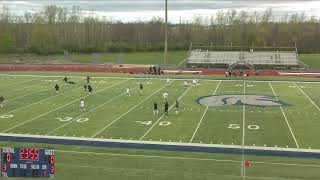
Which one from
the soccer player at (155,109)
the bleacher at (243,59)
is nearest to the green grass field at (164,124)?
the soccer player at (155,109)

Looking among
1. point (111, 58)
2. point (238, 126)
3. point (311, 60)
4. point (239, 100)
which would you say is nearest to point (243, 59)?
point (311, 60)

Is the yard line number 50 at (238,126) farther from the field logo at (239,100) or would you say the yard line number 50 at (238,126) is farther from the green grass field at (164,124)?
the field logo at (239,100)

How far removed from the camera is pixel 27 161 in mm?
13062

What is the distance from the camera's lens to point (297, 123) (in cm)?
2580

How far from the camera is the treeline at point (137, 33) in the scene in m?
90.3

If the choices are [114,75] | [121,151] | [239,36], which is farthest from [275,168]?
[239,36]

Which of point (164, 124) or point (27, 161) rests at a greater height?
point (27, 161)

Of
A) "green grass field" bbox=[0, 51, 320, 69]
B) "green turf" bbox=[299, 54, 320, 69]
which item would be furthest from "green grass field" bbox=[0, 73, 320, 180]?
"green grass field" bbox=[0, 51, 320, 69]

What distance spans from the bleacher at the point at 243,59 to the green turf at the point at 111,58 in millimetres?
6919

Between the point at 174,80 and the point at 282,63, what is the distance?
905 inches

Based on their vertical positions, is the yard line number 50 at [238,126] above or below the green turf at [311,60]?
below

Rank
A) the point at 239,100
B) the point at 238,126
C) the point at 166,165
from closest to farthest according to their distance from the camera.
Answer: the point at 166,165
the point at 238,126
the point at 239,100

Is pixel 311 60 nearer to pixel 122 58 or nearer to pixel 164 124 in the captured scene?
pixel 122 58

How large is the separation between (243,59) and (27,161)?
54.2 meters
